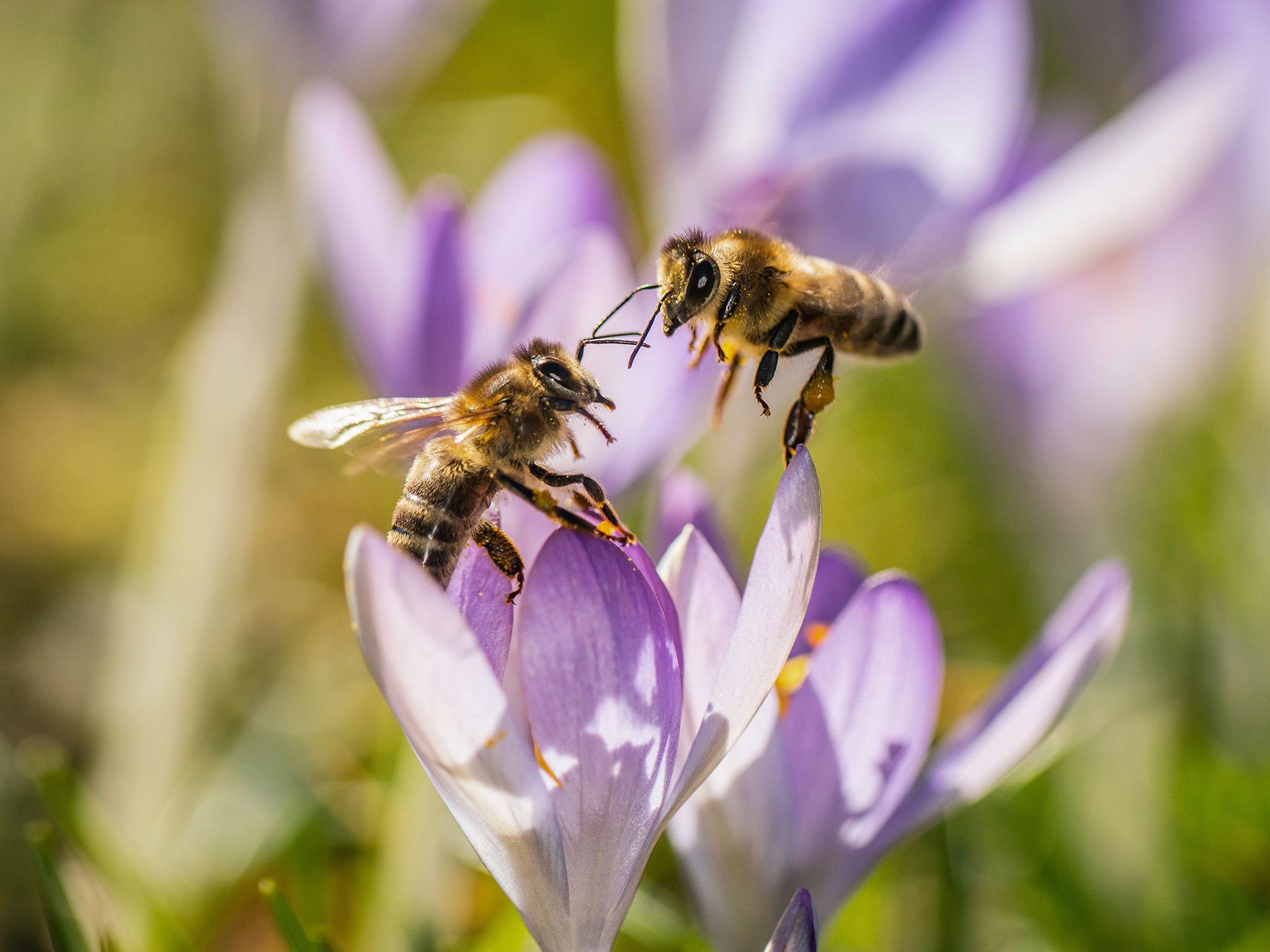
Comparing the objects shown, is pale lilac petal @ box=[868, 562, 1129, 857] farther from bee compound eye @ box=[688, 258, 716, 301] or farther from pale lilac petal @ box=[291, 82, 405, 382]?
pale lilac petal @ box=[291, 82, 405, 382]

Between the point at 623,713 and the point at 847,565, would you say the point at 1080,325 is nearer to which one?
the point at 847,565

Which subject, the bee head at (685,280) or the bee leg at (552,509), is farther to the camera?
the bee head at (685,280)

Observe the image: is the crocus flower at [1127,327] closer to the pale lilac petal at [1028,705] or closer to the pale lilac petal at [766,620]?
the pale lilac petal at [1028,705]

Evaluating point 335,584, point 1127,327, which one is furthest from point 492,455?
point 335,584

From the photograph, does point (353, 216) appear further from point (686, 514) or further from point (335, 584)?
point (335, 584)

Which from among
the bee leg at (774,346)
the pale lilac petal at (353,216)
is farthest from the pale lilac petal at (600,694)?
the pale lilac petal at (353,216)

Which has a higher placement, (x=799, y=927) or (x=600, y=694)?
(x=600, y=694)

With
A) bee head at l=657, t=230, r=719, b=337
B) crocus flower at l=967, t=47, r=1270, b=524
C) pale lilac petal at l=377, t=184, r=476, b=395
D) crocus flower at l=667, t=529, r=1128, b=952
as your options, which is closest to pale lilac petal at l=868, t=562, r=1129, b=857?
crocus flower at l=667, t=529, r=1128, b=952
